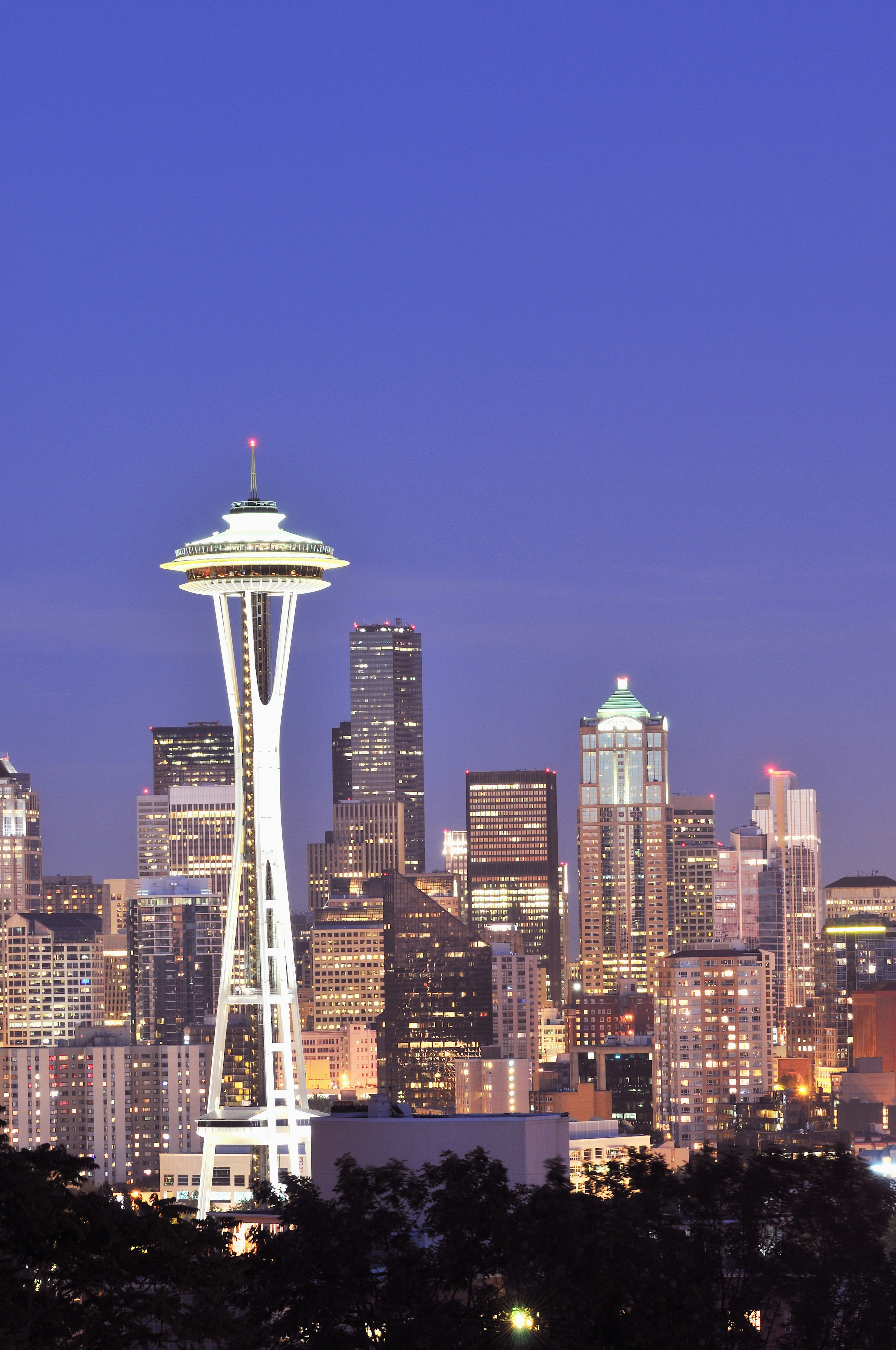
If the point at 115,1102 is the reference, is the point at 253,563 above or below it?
above

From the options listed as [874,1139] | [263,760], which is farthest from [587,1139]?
[263,760]

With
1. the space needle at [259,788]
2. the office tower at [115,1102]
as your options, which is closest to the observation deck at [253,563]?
the space needle at [259,788]

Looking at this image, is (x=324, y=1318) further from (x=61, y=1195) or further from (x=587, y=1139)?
(x=587, y=1139)

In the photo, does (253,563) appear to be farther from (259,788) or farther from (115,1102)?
(115,1102)

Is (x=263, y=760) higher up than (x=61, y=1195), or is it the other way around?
(x=263, y=760)

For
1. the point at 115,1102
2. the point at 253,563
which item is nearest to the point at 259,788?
the point at 253,563

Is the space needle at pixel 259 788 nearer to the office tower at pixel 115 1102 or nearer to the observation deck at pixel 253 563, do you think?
the observation deck at pixel 253 563

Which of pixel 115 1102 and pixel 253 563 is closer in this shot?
pixel 253 563
